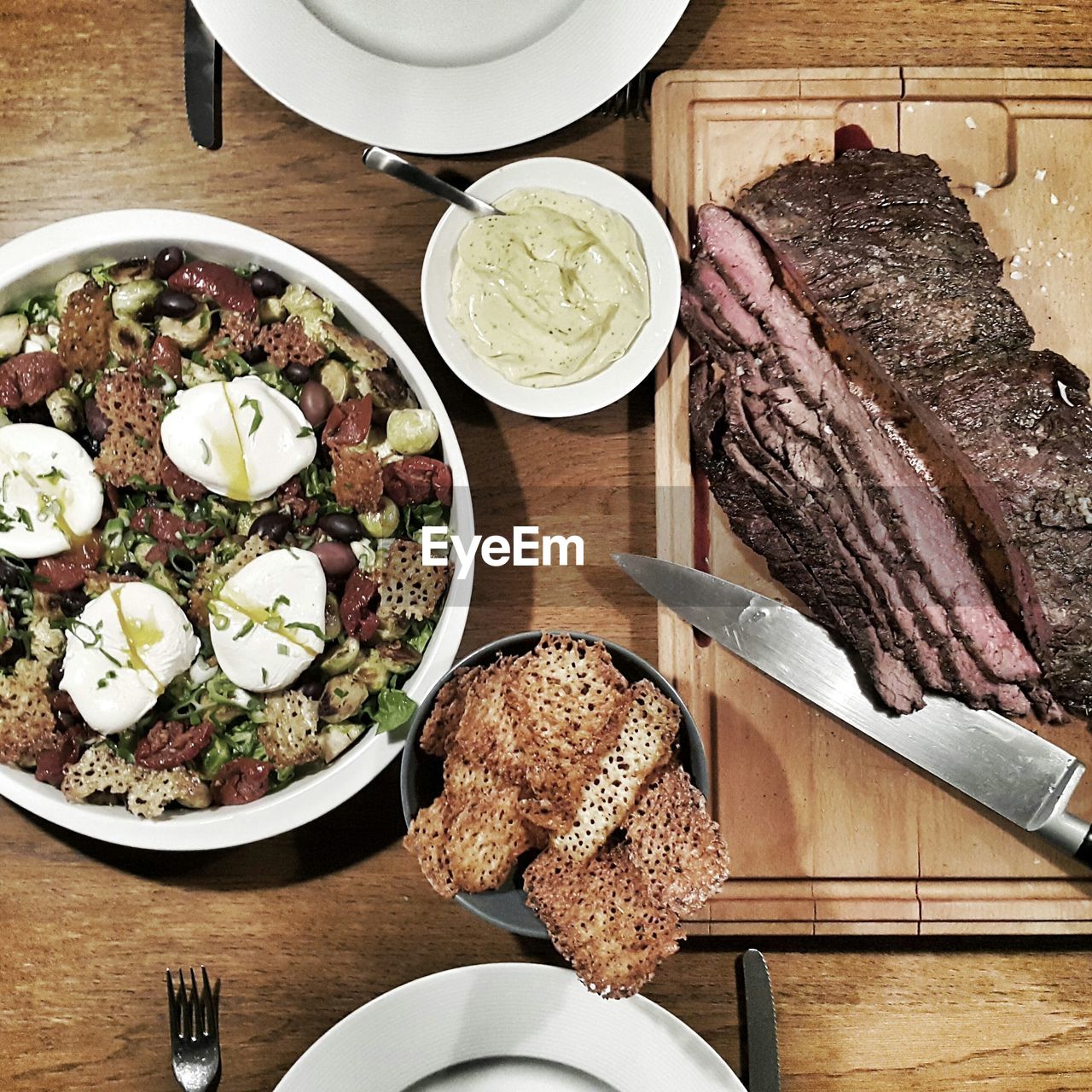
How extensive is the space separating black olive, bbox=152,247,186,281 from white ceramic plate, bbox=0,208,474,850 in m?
0.02

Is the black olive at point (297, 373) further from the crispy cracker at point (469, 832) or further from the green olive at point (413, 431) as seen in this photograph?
the crispy cracker at point (469, 832)

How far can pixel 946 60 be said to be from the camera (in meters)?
2.03

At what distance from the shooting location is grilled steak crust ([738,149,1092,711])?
71.9 inches

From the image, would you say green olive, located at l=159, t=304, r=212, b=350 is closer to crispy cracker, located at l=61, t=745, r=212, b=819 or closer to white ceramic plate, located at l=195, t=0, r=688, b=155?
white ceramic plate, located at l=195, t=0, r=688, b=155

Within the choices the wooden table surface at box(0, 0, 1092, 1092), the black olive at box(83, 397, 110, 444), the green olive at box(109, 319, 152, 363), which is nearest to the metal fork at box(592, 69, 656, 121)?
the wooden table surface at box(0, 0, 1092, 1092)

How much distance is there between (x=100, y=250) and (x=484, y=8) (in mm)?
874

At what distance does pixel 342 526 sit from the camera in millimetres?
1796

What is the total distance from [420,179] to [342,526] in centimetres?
68

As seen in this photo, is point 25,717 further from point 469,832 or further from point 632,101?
point 632,101

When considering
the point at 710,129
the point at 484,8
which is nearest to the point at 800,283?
the point at 710,129

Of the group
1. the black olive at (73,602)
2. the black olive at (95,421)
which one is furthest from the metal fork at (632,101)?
the black olive at (73,602)

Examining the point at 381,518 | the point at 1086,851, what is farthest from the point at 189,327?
the point at 1086,851

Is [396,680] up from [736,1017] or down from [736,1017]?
up

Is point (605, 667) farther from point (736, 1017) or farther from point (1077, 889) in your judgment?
point (1077, 889)
